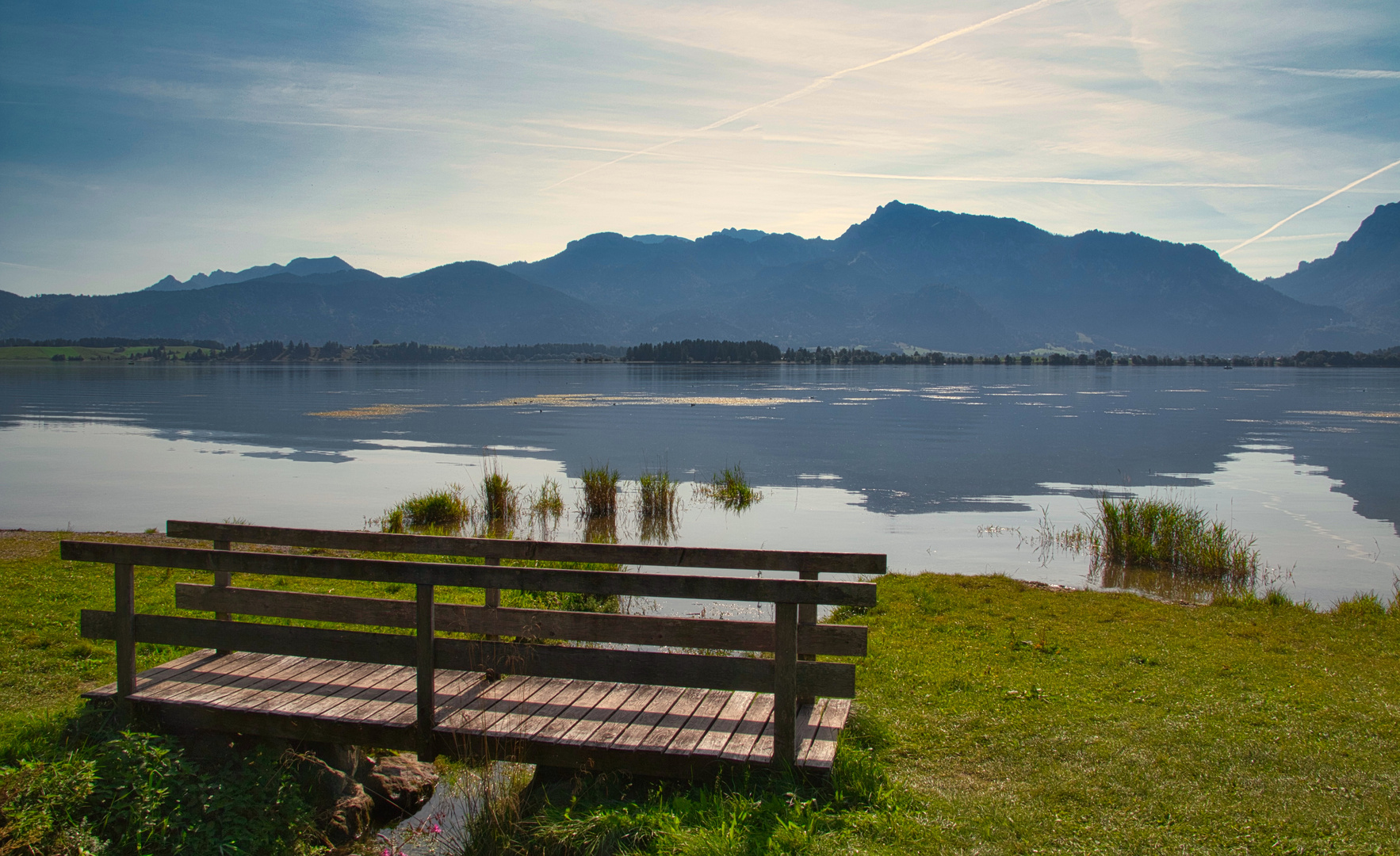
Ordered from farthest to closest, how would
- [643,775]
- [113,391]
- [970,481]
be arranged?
[113,391] → [970,481] → [643,775]

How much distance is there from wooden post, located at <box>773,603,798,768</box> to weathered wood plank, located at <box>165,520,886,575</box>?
0.79 meters

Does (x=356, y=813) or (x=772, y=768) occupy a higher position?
(x=772, y=768)

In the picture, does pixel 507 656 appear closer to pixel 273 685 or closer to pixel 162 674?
pixel 273 685

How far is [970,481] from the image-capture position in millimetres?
30719

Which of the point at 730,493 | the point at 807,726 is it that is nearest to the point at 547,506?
the point at 730,493

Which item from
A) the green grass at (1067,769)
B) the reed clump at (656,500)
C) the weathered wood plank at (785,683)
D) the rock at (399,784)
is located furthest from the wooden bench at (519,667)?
the reed clump at (656,500)

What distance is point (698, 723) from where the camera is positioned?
6621 mm

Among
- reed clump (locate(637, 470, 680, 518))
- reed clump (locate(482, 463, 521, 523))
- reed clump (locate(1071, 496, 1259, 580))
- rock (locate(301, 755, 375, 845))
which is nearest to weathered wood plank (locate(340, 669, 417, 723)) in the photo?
rock (locate(301, 755, 375, 845))

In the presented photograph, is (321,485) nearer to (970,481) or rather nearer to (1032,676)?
(970,481)

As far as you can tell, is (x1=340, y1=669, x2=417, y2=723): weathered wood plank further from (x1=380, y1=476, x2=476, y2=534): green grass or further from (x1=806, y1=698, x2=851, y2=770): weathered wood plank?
(x1=380, y1=476, x2=476, y2=534): green grass

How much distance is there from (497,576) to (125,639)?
301 cm

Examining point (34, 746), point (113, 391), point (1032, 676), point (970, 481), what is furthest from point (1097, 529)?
point (113, 391)

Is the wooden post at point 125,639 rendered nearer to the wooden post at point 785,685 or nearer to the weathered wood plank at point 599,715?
the weathered wood plank at point 599,715

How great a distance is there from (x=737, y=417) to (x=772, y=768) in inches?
2024
